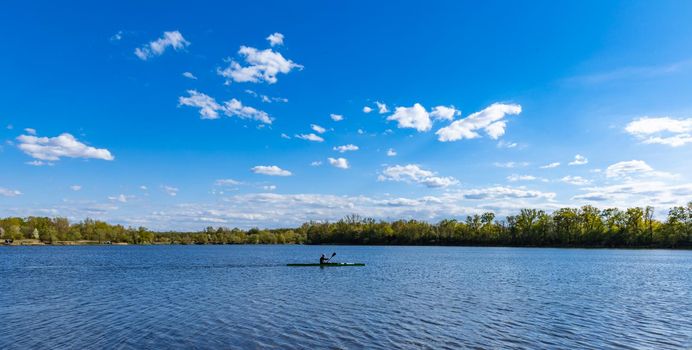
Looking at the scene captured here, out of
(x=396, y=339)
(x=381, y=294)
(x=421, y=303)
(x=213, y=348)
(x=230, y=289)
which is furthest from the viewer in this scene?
(x=230, y=289)

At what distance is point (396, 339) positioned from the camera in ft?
69.4

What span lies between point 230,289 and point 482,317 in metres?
23.6

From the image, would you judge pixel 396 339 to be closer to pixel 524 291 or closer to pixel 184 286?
pixel 524 291

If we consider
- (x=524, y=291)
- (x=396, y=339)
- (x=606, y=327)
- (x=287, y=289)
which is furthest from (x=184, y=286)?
(x=606, y=327)

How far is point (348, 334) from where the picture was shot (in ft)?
73.0

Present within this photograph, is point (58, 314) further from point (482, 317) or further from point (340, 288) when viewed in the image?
point (482, 317)

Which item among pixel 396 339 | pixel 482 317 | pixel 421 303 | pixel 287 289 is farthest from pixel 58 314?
pixel 482 317

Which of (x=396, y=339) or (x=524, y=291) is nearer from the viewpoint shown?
(x=396, y=339)

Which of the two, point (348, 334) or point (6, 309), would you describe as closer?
point (348, 334)

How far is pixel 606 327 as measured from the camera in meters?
24.0

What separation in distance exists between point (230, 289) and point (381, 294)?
14.1 meters

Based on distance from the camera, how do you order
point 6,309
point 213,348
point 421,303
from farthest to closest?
1. point 421,303
2. point 6,309
3. point 213,348

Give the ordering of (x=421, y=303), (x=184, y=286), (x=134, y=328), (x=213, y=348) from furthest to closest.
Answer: (x=184, y=286)
(x=421, y=303)
(x=134, y=328)
(x=213, y=348)

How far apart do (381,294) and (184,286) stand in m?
20.0
